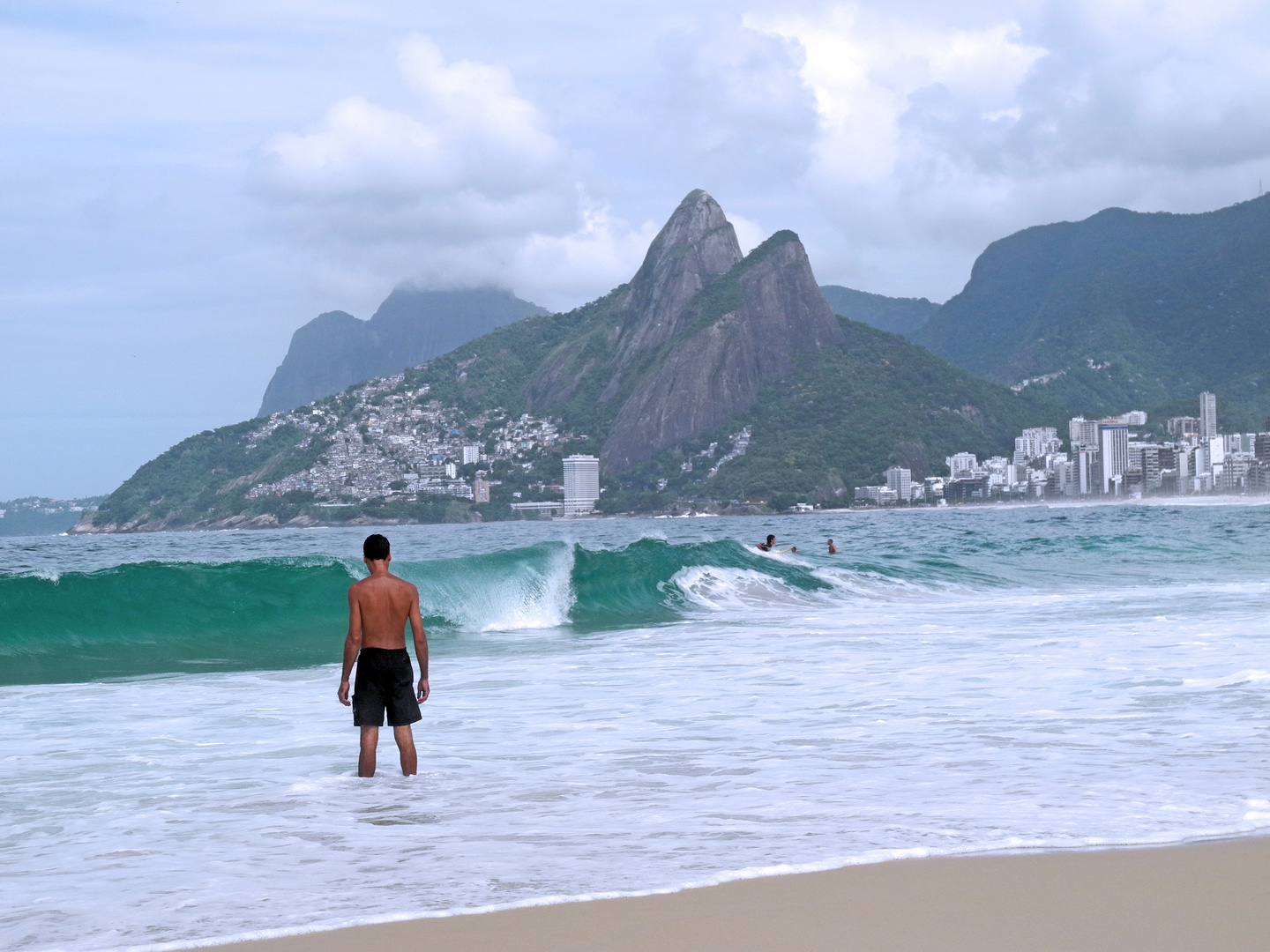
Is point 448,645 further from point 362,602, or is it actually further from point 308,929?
point 308,929

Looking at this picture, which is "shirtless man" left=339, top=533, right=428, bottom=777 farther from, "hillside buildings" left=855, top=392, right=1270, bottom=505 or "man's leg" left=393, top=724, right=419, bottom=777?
"hillside buildings" left=855, top=392, right=1270, bottom=505

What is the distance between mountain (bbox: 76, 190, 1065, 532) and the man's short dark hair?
453ft

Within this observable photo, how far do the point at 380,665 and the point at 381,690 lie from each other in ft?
0.52

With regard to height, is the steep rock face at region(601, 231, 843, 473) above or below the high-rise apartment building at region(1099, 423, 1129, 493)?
above

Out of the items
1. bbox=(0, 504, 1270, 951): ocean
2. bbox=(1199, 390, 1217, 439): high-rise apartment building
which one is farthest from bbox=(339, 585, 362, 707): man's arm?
bbox=(1199, 390, 1217, 439): high-rise apartment building

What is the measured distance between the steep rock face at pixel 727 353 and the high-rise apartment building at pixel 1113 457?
52.5 metres

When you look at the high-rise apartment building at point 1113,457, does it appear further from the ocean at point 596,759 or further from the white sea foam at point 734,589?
the ocean at point 596,759

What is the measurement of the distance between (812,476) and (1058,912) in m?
146

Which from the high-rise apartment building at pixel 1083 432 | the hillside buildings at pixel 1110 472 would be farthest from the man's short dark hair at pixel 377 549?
the high-rise apartment building at pixel 1083 432

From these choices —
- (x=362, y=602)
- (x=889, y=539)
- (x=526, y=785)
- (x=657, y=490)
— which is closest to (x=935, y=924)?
(x=526, y=785)

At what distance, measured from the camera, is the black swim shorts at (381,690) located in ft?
23.4

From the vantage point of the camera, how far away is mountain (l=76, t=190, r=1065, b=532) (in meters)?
153

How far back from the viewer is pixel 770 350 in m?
184

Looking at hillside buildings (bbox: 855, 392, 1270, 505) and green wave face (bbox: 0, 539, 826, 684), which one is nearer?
green wave face (bbox: 0, 539, 826, 684)
